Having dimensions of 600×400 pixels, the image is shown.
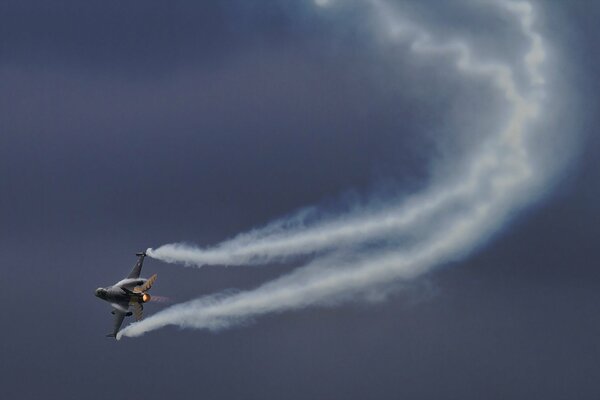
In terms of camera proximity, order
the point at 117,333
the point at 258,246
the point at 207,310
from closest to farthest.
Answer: the point at 258,246 < the point at 207,310 < the point at 117,333

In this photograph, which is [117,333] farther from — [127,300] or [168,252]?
[168,252]

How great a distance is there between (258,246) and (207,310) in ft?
47.6

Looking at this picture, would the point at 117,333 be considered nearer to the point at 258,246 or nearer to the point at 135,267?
the point at 135,267

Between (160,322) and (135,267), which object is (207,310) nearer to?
(160,322)

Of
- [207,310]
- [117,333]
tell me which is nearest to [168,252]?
[207,310]

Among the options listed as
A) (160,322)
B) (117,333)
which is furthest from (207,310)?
(117,333)

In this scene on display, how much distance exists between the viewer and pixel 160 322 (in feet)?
440

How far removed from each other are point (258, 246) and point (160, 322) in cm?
2035

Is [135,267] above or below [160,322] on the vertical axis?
above

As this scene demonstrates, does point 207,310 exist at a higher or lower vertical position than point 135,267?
lower

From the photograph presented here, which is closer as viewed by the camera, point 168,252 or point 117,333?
point 168,252

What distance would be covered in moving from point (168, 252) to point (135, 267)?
1580 cm

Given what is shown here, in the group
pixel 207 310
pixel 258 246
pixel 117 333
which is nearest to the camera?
pixel 258 246

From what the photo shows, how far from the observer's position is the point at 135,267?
143000mm
